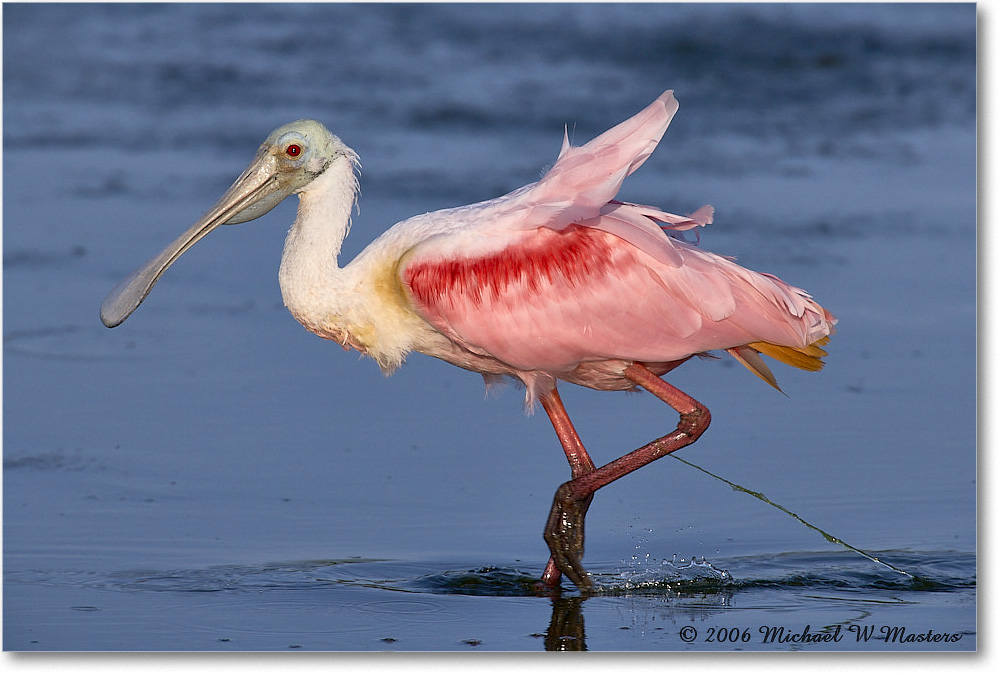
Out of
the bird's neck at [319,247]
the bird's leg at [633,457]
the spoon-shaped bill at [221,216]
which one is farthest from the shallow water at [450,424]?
the bird's neck at [319,247]

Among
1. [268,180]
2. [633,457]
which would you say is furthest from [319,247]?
[633,457]

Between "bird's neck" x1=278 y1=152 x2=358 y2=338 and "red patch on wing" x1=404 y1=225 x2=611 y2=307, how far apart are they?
35 centimetres

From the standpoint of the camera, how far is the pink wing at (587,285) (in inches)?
228

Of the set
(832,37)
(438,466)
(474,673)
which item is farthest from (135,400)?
(832,37)

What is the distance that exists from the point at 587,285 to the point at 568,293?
76 millimetres

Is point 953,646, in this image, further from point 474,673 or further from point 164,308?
point 164,308

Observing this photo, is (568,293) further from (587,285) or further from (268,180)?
(268,180)

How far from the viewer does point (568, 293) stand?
5.85m

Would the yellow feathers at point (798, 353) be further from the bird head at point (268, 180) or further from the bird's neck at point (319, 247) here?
the bird head at point (268, 180)

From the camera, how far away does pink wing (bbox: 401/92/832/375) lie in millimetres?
5793

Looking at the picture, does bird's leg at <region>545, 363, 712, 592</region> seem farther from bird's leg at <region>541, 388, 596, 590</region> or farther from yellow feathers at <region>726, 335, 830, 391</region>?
yellow feathers at <region>726, 335, 830, 391</region>

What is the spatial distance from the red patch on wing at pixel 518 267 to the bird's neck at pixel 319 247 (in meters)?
0.35

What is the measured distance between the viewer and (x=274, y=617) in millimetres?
5461

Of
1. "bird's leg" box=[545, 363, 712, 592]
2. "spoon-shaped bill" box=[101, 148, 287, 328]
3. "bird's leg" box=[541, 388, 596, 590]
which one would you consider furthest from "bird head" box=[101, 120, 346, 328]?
"bird's leg" box=[545, 363, 712, 592]
